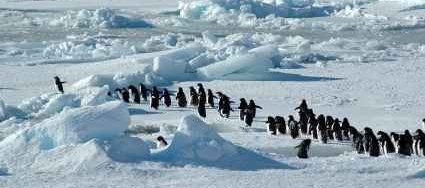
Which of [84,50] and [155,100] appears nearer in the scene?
[155,100]

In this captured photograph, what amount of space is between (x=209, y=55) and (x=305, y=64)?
2.82 meters

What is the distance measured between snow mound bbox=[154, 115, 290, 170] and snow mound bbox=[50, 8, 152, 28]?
87.2ft

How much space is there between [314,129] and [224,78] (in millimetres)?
7091

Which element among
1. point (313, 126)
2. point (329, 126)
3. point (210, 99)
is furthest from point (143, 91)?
Result: point (329, 126)

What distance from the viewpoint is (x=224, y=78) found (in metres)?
21.8

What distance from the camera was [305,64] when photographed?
81.7 feet

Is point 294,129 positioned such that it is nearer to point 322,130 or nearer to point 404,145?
point 322,130

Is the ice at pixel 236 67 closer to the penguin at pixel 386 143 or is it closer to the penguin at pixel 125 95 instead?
the penguin at pixel 125 95

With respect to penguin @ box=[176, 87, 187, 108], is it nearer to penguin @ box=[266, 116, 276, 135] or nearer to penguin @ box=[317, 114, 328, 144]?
penguin @ box=[266, 116, 276, 135]

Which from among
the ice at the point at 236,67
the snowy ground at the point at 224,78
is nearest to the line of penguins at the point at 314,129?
the snowy ground at the point at 224,78

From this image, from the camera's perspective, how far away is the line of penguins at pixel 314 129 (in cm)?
1335

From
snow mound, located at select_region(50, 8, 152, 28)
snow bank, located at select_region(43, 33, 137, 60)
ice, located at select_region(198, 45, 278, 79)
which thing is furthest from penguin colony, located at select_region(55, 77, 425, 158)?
snow mound, located at select_region(50, 8, 152, 28)

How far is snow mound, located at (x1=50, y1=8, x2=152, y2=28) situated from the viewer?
37.4 metres

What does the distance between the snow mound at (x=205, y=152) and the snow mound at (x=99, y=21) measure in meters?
26.6
